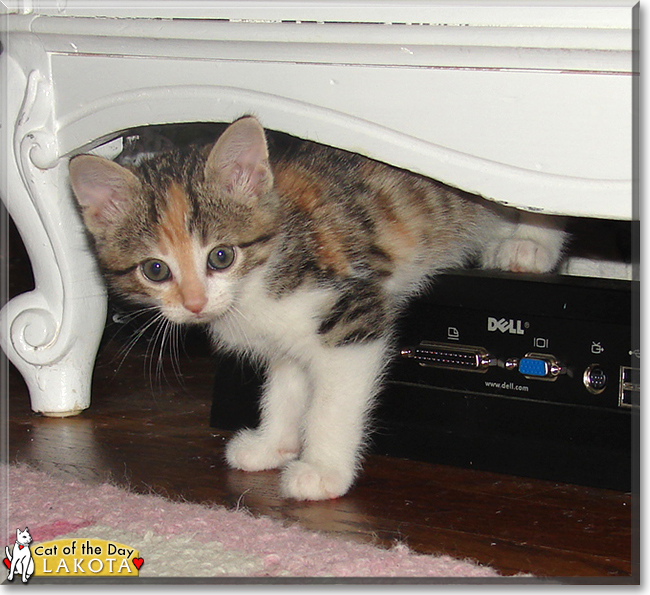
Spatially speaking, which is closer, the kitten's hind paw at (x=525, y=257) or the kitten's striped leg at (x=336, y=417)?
the kitten's striped leg at (x=336, y=417)

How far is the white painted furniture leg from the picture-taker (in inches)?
57.0

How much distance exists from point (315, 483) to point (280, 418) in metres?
0.21

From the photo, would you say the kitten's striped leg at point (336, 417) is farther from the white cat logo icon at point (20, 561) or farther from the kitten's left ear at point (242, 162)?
the white cat logo icon at point (20, 561)

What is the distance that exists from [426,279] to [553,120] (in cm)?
49

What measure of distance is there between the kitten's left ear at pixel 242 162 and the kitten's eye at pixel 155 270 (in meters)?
0.15

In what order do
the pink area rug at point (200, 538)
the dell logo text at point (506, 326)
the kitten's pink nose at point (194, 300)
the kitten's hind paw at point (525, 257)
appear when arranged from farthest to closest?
the kitten's hind paw at point (525, 257)
the dell logo text at point (506, 326)
the kitten's pink nose at point (194, 300)
the pink area rug at point (200, 538)

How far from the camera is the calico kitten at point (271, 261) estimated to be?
129cm

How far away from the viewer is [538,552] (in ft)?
3.80

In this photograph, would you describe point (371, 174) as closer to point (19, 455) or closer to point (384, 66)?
point (384, 66)

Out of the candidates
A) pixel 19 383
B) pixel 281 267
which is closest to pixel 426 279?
pixel 281 267

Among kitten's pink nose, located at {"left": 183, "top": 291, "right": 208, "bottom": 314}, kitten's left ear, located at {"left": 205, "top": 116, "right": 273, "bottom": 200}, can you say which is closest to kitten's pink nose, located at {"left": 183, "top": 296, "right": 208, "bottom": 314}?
kitten's pink nose, located at {"left": 183, "top": 291, "right": 208, "bottom": 314}

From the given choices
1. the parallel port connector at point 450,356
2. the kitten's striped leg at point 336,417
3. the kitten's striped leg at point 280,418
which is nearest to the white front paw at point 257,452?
the kitten's striped leg at point 280,418

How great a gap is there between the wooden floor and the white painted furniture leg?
0.26 feet

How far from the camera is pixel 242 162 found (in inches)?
51.7
